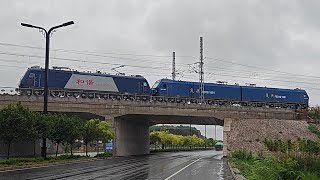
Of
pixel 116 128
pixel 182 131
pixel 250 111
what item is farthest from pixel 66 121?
pixel 182 131

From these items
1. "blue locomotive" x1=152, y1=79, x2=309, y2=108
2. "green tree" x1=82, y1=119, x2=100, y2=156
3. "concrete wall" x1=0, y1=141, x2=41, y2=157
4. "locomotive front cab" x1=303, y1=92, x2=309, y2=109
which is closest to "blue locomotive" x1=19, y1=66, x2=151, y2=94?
"blue locomotive" x1=152, y1=79, x2=309, y2=108

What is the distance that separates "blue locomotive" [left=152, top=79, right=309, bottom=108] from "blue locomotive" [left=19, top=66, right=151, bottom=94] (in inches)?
113

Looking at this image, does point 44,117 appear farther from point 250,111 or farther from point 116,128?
point 250,111

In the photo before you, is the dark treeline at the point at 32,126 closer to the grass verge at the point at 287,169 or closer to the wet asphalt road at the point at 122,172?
the wet asphalt road at the point at 122,172

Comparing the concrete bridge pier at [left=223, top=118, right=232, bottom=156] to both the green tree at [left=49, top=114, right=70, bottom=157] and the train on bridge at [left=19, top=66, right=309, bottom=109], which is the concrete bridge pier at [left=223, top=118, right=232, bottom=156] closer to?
the train on bridge at [left=19, top=66, right=309, bottom=109]

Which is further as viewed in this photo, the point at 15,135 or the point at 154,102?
the point at 154,102

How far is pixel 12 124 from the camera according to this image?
28219 mm

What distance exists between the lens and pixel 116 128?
5169 cm

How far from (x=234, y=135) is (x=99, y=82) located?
Result: 1902cm

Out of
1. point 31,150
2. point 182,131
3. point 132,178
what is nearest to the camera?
point 132,178

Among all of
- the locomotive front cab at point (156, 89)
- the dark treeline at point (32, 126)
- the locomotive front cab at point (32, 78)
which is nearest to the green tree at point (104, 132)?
the dark treeline at point (32, 126)

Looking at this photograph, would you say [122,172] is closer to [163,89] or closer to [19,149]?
[19,149]

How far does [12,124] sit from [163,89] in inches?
1409

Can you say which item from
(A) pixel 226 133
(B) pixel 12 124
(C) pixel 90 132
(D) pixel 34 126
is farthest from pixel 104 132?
(B) pixel 12 124
